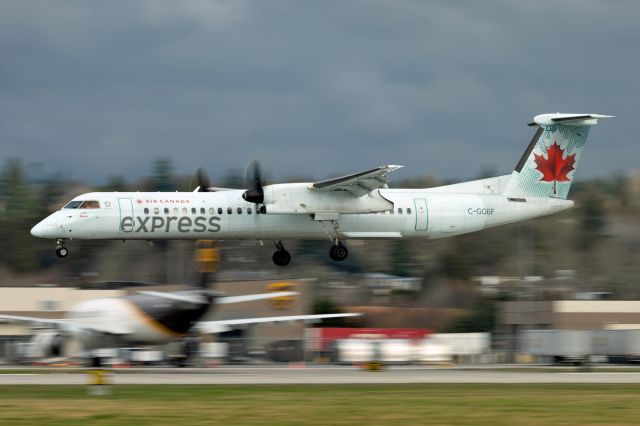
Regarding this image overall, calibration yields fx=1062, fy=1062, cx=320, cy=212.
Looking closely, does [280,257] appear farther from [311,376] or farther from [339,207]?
[311,376]

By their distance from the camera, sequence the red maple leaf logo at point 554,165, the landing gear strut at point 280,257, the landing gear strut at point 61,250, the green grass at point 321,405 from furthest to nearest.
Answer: the red maple leaf logo at point 554,165 < the landing gear strut at point 280,257 < the landing gear strut at point 61,250 < the green grass at point 321,405

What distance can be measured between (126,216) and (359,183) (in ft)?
26.1

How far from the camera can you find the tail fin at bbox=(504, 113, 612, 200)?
129 feet

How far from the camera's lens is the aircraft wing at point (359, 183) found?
116 feet

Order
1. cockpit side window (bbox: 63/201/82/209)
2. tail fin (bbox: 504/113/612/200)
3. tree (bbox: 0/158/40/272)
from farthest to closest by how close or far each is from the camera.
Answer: tree (bbox: 0/158/40/272), tail fin (bbox: 504/113/612/200), cockpit side window (bbox: 63/201/82/209)

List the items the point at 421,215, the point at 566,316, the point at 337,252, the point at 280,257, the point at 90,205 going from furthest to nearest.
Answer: the point at 566,316 < the point at 280,257 < the point at 421,215 < the point at 337,252 < the point at 90,205

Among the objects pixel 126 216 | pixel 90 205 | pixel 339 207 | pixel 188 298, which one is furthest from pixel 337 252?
pixel 90 205

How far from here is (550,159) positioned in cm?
3947

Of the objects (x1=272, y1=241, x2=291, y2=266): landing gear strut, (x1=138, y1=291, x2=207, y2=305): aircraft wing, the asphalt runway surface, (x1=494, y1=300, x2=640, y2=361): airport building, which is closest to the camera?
the asphalt runway surface

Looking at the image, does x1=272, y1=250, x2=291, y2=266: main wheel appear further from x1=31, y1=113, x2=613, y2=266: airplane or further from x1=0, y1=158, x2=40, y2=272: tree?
x1=0, y1=158, x2=40, y2=272: tree

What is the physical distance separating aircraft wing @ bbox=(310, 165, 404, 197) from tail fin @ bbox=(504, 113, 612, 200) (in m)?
5.75

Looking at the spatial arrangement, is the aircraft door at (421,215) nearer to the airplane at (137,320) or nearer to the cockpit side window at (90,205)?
the airplane at (137,320)

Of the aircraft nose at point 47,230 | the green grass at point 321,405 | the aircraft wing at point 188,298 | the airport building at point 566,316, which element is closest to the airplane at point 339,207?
the aircraft nose at point 47,230

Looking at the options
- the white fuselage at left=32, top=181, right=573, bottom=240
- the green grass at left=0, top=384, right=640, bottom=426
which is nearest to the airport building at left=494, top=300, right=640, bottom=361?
the white fuselage at left=32, top=181, right=573, bottom=240
